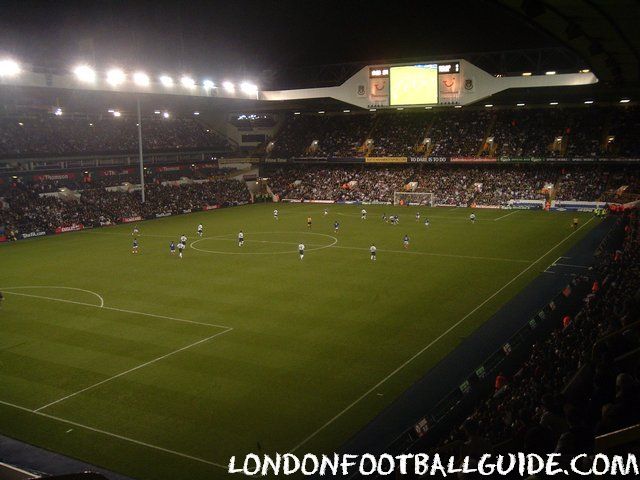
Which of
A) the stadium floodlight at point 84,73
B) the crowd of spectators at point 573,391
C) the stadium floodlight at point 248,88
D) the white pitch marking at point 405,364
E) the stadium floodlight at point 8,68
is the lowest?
the white pitch marking at point 405,364

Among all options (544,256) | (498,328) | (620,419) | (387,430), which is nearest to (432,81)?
(544,256)

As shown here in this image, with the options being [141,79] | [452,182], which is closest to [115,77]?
[141,79]

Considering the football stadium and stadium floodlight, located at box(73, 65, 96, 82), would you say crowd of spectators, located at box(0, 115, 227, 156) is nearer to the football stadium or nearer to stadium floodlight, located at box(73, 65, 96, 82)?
the football stadium

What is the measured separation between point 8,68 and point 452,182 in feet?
151

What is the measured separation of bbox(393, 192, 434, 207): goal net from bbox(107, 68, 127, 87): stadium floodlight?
32.2 m

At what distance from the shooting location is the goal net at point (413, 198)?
65.8 meters

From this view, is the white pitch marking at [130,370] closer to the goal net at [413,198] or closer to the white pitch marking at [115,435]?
the white pitch marking at [115,435]

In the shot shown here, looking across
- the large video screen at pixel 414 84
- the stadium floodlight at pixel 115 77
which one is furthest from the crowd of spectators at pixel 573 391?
the large video screen at pixel 414 84

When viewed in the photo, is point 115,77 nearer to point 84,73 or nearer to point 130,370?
point 84,73

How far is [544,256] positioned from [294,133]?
5446cm

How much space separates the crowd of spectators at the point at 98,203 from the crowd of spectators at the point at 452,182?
30.7ft

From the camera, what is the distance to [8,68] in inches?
1663

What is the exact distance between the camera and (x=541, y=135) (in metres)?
66.2

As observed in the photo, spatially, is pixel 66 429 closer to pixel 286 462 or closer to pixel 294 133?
pixel 286 462
